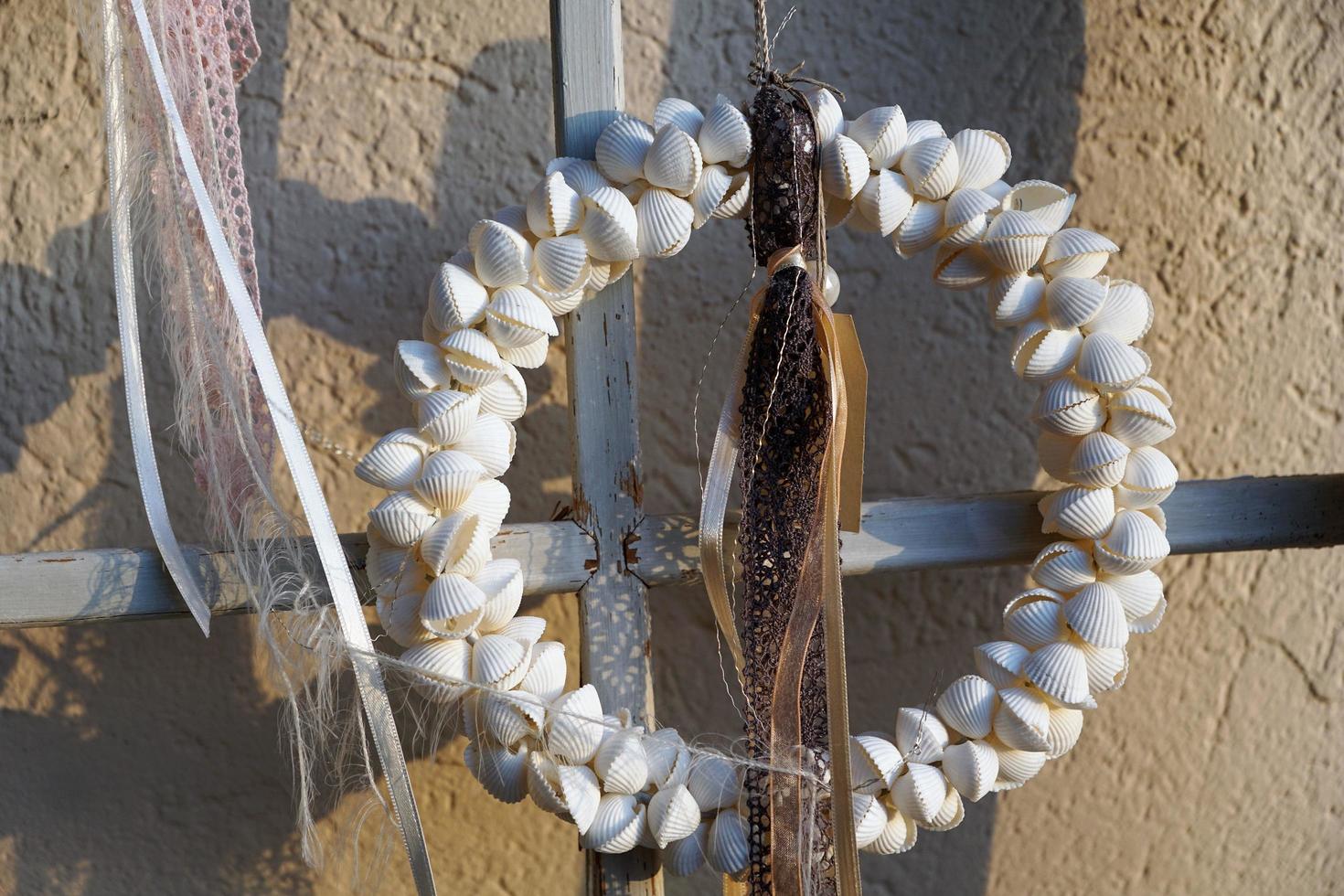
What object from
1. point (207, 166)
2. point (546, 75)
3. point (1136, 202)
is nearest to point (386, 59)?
point (546, 75)

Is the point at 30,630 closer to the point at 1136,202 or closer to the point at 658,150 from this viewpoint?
the point at 658,150

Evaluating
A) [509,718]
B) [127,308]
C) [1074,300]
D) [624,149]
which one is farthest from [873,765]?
[127,308]

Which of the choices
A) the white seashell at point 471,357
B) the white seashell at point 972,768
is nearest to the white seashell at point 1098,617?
the white seashell at point 972,768

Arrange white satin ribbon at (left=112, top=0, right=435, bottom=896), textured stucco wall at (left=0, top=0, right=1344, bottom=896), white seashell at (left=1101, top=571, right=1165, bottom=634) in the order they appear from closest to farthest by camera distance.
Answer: white satin ribbon at (left=112, top=0, right=435, bottom=896) < white seashell at (left=1101, top=571, right=1165, bottom=634) < textured stucco wall at (left=0, top=0, right=1344, bottom=896)

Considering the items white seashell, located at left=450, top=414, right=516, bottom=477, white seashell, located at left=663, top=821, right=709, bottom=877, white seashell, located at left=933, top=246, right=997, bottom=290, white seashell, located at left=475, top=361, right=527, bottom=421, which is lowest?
white seashell, located at left=663, top=821, right=709, bottom=877

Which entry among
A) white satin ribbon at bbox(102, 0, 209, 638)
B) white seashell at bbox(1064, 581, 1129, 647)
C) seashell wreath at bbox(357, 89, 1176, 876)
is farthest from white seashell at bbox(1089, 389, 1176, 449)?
white satin ribbon at bbox(102, 0, 209, 638)

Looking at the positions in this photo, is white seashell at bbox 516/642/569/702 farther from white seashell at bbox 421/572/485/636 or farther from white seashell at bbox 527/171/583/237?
white seashell at bbox 527/171/583/237

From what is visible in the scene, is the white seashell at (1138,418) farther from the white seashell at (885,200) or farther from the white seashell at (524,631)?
the white seashell at (524,631)

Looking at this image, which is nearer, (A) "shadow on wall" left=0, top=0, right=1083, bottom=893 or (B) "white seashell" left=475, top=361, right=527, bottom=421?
(B) "white seashell" left=475, top=361, right=527, bottom=421
